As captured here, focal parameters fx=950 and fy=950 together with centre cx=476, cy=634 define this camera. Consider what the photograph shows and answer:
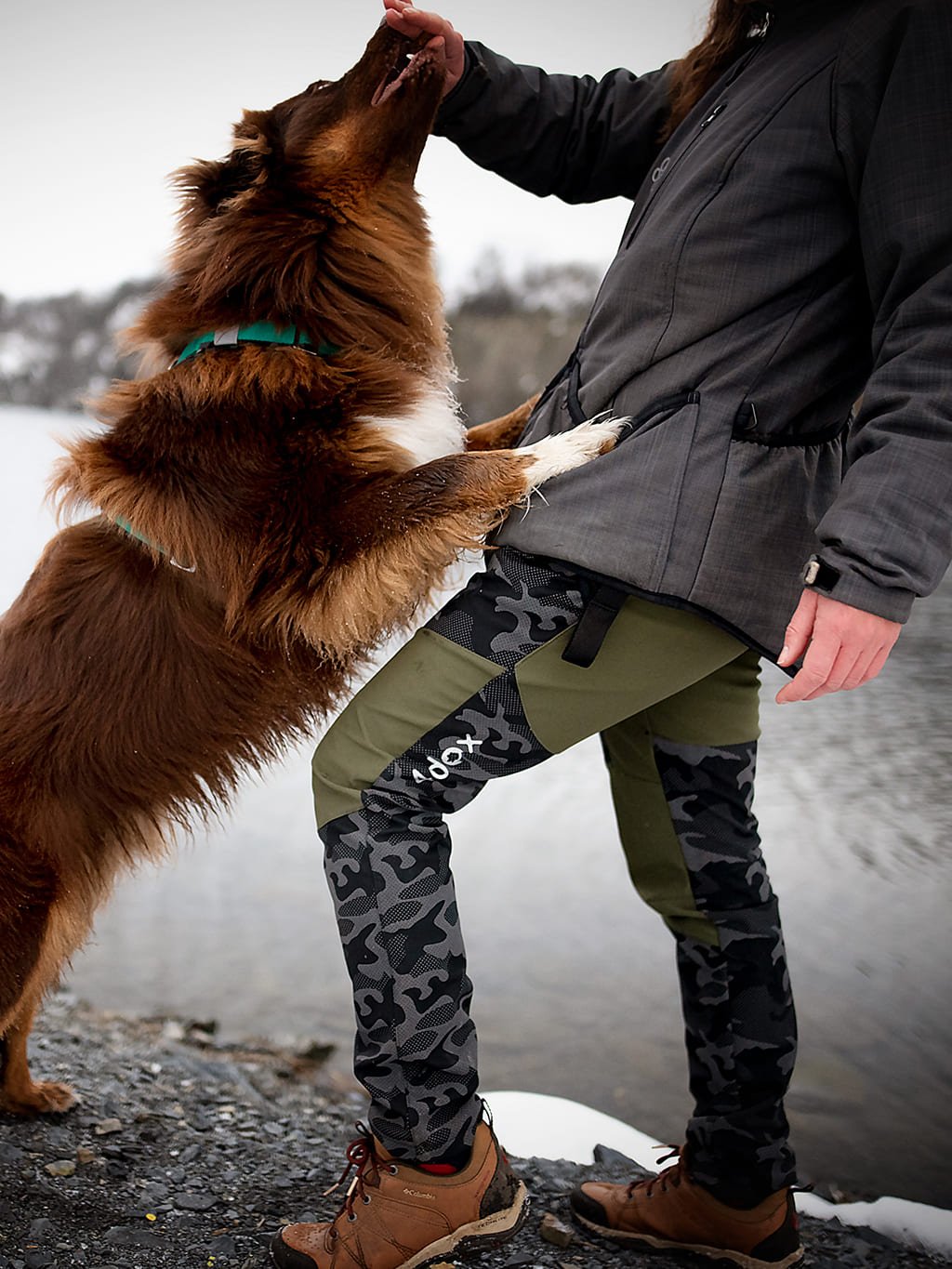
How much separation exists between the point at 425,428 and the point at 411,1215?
138 centimetres

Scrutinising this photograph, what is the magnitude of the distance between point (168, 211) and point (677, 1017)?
2.85 m

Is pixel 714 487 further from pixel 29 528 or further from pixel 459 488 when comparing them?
pixel 29 528

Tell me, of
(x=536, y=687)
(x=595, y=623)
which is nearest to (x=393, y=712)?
(x=536, y=687)

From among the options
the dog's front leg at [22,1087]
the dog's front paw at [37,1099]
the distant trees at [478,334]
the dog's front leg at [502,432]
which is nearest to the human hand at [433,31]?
the dog's front leg at [502,432]

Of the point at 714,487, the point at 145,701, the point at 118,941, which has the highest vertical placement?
the point at 714,487

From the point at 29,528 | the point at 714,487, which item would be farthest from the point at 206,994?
the point at 29,528

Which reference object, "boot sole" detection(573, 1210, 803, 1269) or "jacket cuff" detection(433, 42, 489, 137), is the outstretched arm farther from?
"boot sole" detection(573, 1210, 803, 1269)

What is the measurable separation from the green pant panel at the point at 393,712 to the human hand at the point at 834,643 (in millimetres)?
411

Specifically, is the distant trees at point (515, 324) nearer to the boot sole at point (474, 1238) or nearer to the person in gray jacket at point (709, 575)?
the person in gray jacket at point (709, 575)

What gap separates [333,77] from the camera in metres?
2.04

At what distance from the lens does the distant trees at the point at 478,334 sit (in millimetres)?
3783

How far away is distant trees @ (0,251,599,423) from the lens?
12.4 feet

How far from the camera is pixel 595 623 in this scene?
1.33 metres

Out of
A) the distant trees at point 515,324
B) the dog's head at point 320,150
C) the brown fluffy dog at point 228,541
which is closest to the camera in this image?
the brown fluffy dog at point 228,541
